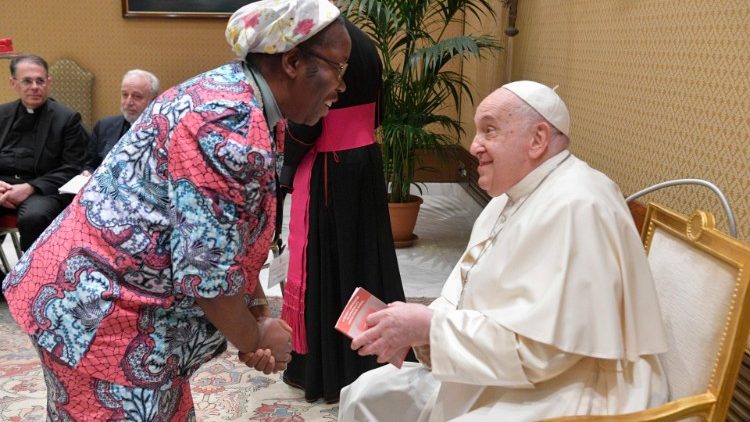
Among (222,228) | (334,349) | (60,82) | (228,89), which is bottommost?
(334,349)

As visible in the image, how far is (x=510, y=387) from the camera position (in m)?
1.67

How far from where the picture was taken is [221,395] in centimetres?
325

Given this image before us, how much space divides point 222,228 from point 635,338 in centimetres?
96

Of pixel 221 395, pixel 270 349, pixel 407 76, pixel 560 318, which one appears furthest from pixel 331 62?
pixel 407 76

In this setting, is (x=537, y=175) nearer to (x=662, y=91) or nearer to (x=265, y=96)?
(x=265, y=96)

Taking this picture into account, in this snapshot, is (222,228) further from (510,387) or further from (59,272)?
(510,387)

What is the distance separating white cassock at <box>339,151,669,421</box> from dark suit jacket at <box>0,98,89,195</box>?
3632mm

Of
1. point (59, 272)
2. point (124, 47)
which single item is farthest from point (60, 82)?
point (59, 272)

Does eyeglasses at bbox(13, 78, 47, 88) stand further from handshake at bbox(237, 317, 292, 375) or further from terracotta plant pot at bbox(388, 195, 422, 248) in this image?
handshake at bbox(237, 317, 292, 375)

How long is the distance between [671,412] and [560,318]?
1.10 feet

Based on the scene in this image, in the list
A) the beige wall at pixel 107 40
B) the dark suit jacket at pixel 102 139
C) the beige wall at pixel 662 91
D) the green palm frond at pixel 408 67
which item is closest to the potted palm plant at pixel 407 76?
the green palm frond at pixel 408 67

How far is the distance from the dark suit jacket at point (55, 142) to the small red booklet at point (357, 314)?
338cm

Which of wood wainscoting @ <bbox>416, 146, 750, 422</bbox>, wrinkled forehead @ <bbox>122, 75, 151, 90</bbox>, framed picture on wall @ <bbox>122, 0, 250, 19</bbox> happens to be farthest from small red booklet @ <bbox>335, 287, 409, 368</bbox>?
framed picture on wall @ <bbox>122, 0, 250, 19</bbox>

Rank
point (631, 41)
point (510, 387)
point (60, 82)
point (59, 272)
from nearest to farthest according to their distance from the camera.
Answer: point (59, 272), point (510, 387), point (631, 41), point (60, 82)
